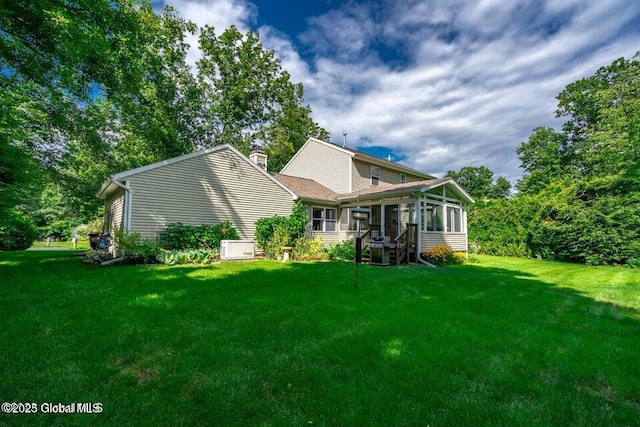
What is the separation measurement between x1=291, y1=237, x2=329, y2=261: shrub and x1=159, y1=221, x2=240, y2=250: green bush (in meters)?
3.01

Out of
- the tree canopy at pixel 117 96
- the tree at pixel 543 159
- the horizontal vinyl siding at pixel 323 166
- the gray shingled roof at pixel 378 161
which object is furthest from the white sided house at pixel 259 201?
the tree at pixel 543 159

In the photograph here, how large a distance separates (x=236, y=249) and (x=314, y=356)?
29.0ft

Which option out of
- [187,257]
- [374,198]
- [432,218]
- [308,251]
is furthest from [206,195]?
[432,218]

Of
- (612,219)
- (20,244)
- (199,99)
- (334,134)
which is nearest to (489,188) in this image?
(334,134)

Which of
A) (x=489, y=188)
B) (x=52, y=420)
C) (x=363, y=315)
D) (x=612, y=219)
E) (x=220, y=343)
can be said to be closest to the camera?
(x=52, y=420)

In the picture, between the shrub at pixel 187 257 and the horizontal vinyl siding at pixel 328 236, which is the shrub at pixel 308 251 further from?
the shrub at pixel 187 257

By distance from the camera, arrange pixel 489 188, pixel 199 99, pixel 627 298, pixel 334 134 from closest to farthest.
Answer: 1. pixel 627 298
2. pixel 199 99
3. pixel 334 134
4. pixel 489 188

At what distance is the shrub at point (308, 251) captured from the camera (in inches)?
494

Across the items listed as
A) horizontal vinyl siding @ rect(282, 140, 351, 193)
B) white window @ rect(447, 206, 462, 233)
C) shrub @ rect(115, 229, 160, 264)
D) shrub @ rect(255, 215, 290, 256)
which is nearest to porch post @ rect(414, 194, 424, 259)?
white window @ rect(447, 206, 462, 233)

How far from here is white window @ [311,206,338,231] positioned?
52.8 feet

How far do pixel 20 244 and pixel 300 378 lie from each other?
830 inches

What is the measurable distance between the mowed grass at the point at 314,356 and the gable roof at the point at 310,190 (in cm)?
928

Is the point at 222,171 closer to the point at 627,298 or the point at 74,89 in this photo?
the point at 74,89

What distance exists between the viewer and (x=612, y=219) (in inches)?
490
